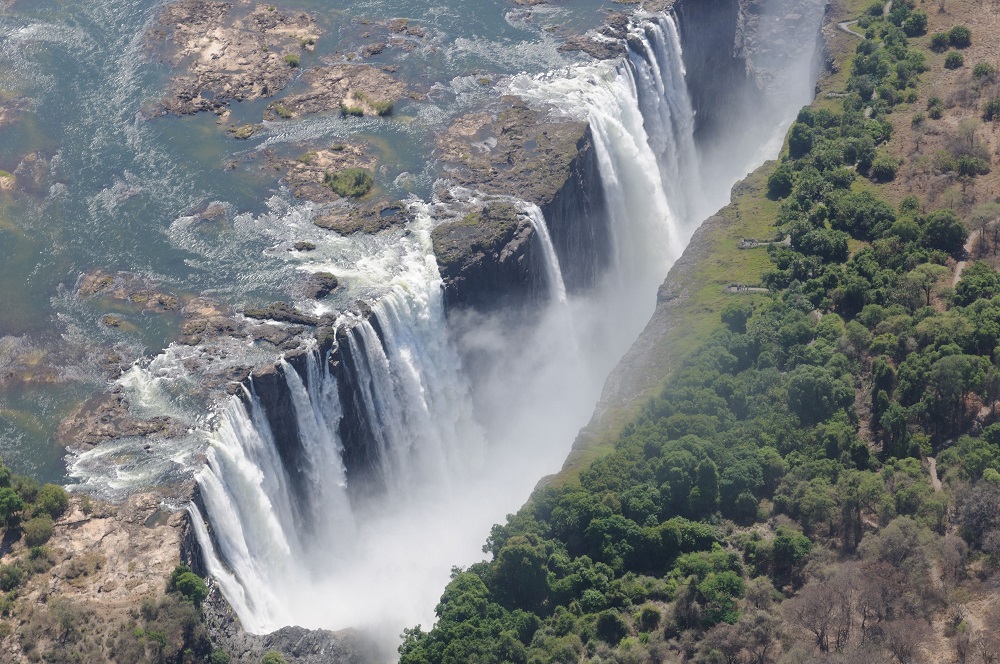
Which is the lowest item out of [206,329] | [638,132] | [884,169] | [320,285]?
[884,169]

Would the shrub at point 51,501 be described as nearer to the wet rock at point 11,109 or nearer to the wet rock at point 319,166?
the wet rock at point 319,166

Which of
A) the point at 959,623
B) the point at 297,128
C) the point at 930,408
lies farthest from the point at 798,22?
the point at 959,623

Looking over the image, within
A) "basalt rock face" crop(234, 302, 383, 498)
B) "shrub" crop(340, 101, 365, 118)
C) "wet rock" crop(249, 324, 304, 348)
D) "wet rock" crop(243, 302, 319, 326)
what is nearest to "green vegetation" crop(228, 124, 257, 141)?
"shrub" crop(340, 101, 365, 118)

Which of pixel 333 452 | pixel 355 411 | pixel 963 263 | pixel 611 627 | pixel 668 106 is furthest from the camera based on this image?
pixel 668 106

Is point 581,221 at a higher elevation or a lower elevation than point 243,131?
lower

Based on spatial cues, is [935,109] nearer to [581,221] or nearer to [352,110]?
[581,221]

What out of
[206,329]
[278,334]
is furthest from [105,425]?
[278,334]

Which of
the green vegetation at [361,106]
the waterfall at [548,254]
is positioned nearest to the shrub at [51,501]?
the waterfall at [548,254]
